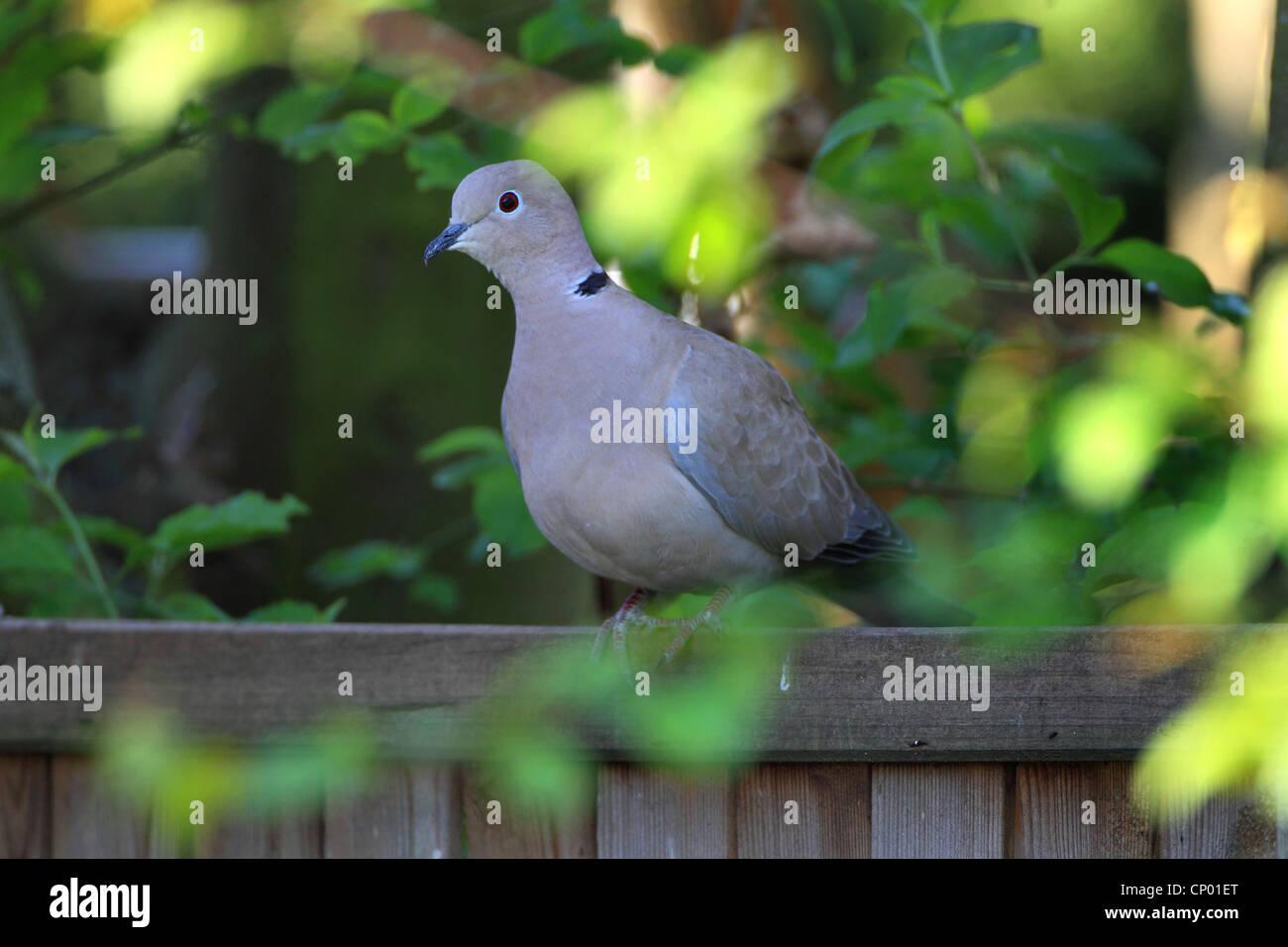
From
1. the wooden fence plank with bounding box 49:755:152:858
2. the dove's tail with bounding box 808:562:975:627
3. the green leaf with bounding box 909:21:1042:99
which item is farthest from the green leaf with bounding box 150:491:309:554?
the green leaf with bounding box 909:21:1042:99

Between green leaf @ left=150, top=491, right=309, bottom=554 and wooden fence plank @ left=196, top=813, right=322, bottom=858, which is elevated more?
green leaf @ left=150, top=491, right=309, bottom=554

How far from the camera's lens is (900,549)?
2.61m

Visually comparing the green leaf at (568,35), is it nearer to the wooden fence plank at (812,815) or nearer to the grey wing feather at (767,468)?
the grey wing feather at (767,468)

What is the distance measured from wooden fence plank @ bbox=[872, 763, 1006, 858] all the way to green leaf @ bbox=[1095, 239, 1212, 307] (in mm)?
951

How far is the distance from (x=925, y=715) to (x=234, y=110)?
2801mm

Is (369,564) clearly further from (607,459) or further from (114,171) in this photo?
(114,171)

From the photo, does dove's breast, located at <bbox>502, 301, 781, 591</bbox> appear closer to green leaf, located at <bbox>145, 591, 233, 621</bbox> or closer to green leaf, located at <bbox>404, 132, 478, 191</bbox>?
green leaf, located at <bbox>404, 132, 478, 191</bbox>

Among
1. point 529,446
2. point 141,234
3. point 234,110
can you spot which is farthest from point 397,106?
point 141,234

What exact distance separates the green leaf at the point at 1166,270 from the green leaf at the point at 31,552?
7.05 feet

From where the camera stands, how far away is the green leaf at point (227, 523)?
233cm

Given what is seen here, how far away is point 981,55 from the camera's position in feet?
7.86

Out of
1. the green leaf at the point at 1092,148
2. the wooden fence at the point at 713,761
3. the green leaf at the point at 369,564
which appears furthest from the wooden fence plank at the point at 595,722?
the green leaf at the point at 1092,148

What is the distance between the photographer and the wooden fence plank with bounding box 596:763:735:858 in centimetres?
216
